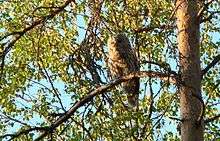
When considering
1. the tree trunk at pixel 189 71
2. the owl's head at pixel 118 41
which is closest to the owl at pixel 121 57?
the owl's head at pixel 118 41

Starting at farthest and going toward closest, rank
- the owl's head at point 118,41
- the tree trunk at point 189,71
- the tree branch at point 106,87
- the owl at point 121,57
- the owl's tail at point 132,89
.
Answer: the owl's head at point 118,41
the owl at point 121,57
the owl's tail at point 132,89
the tree branch at point 106,87
the tree trunk at point 189,71

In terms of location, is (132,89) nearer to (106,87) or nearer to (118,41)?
(118,41)

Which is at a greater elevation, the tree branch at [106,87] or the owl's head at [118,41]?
the owl's head at [118,41]

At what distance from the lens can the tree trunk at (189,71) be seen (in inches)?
267

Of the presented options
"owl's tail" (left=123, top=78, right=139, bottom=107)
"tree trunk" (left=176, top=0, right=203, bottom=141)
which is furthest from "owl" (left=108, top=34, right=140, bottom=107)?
"tree trunk" (left=176, top=0, right=203, bottom=141)

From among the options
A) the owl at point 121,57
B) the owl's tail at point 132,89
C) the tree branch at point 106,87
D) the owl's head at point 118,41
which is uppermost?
the owl's head at point 118,41

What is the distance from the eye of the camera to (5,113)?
41.3ft

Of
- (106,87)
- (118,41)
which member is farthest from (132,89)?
(106,87)

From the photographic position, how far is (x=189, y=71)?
7.15 meters

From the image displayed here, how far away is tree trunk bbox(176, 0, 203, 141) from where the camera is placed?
267 inches

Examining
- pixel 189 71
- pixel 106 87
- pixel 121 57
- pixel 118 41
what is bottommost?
pixel 106 87

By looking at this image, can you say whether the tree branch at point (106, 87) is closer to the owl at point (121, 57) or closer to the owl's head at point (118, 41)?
the owl at point (121, 57)

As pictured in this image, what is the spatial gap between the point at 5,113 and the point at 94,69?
5973 millimetres

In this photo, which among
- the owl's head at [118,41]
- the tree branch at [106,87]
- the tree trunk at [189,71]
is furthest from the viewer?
the owl's head at [118,41]
